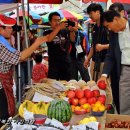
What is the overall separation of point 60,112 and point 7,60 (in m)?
1.01

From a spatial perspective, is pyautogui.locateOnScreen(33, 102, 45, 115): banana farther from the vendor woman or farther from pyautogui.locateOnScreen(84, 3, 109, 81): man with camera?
pyautogui.locateOnScreen(84, 3, 109, 81): man with camera

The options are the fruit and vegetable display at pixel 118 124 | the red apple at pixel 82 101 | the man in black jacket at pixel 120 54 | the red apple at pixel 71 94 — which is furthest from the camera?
the man in black jacket at pixel 120 54

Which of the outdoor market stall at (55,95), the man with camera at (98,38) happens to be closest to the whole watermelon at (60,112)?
the outdoor market stall at (55,95)

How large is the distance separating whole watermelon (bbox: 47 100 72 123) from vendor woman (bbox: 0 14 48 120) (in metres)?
0.83

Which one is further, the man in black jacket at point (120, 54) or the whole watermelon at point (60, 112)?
the man in black jacket at point (120, 54)

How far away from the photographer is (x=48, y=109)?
3.68 meters

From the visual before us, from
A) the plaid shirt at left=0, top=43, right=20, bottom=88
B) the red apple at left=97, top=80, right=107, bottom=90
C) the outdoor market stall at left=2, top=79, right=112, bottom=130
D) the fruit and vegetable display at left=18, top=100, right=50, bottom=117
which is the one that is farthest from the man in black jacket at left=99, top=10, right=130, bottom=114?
the fruit and vegetable display at left=18, top=100, right=50, bottom=117

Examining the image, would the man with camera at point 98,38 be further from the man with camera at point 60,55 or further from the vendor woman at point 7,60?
the vendor woman at point 7,60

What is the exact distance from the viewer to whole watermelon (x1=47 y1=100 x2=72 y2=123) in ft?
11.7

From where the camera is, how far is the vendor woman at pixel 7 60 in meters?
4.16

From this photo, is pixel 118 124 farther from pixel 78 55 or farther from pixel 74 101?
pixel 78 55

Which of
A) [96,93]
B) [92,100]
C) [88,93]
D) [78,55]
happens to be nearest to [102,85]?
→ [96,93]

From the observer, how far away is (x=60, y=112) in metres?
3.58

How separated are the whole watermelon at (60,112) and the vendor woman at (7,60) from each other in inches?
32.7
